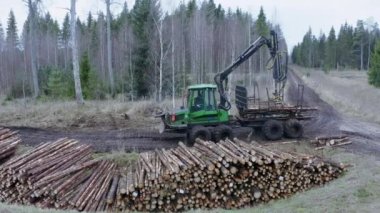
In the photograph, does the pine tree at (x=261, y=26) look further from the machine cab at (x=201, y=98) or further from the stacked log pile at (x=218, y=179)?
the stacked log pile at (x=218, y=179)

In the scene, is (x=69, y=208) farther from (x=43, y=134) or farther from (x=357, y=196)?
(x=43, y=134)

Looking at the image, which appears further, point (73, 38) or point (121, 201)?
point (73, 38)

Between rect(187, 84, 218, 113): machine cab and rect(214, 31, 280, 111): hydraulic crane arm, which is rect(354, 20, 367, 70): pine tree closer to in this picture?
rect(214, 31, 280, 111): hydraulic crane arm

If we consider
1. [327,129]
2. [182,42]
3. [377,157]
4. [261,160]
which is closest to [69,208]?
[261,160]

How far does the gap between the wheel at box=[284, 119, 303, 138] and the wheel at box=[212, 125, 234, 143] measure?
2.30 meters

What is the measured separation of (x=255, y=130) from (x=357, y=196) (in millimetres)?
7656

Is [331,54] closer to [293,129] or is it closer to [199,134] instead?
[293,129]

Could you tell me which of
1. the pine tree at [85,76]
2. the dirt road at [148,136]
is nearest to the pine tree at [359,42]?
the pine tree at [85,76]

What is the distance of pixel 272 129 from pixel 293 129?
897 millimetres

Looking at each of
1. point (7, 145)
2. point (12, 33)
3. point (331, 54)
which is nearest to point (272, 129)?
point (7, 145)

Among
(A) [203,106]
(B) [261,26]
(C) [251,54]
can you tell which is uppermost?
(B) [261,26]

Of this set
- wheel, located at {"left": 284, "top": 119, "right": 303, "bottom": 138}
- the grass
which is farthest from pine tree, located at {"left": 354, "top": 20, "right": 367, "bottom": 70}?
wheel, located at {"left": 284, "top": 119, "right": 303, "bottom": 138}

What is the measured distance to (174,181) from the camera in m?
10.5

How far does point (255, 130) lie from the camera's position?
17109 millimetres
